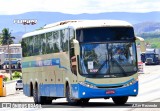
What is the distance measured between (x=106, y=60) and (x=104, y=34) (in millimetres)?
1101

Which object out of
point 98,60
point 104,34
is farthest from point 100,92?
point 104,34

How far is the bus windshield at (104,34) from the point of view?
2672 centimetres

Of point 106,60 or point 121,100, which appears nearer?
point 106,60

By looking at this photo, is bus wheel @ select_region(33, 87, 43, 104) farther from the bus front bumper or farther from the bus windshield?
the bus windshield

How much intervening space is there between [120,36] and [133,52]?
0.82 m

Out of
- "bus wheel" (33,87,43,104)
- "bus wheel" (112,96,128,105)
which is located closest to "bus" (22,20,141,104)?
"bus wheel" (112,96,128,105)

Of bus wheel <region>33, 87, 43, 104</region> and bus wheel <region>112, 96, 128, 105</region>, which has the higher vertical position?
bus wheel <region>112, 96, 128, 105</region>

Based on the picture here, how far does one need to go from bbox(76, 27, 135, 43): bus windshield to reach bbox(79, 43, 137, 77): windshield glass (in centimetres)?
24

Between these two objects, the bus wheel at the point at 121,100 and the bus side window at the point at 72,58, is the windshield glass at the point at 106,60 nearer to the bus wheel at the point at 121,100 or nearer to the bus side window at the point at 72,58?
the bus side window at the point at 72,58

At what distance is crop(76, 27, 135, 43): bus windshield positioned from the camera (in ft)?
87.7

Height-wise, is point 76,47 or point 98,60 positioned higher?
point 76,47

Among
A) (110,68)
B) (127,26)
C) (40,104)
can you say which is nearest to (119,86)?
(110,68)

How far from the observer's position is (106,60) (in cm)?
2647

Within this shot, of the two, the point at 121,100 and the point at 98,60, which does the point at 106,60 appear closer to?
the point at 98,60
